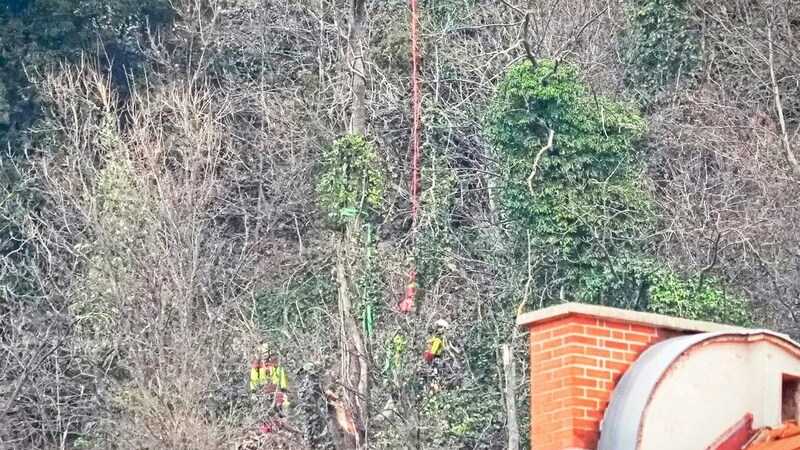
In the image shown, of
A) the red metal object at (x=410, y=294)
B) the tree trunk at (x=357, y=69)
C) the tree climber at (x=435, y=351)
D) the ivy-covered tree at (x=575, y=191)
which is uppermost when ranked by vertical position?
the tree trunk at (x=357, y=69)

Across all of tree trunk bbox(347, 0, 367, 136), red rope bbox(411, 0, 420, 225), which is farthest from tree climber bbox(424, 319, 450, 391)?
tree trunk bbox(347, 0, 367, 136)

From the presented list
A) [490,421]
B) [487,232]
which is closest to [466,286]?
[487,232]

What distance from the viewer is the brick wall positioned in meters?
7.31

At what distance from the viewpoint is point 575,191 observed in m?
20.2

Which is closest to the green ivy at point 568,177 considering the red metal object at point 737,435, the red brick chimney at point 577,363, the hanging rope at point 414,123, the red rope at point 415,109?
the hanging rope at point 414,123

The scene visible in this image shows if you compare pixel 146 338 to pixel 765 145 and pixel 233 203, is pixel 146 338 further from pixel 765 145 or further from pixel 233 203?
pixel 765 145

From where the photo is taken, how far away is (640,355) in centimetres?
748

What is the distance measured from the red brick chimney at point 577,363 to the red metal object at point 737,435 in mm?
548

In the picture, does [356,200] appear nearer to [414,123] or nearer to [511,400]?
[414,123]

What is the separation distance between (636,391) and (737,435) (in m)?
0.66

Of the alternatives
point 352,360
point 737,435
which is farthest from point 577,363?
point 352,360

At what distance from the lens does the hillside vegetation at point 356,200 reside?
19.9m

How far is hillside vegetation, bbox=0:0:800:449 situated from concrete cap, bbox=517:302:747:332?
10134mm

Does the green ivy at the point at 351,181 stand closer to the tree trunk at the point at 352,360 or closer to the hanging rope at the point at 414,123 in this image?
the tree trunk at the point at 352,360
